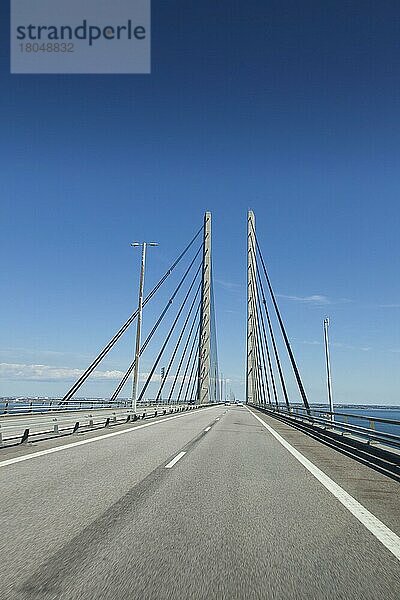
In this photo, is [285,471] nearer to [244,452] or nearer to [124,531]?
[244,452]

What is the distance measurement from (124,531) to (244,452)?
30.9 feet

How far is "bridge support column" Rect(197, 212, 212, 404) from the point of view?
2753 inches

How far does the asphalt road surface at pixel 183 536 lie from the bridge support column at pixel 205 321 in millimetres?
58982

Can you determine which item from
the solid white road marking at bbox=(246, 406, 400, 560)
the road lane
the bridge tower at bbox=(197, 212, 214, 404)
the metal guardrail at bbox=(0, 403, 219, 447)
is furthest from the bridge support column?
the solid white road marking at bbox=(246, 406, 400, 560)

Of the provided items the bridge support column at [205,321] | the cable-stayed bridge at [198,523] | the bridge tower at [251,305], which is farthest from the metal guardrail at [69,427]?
the bridge support column at [205,321]

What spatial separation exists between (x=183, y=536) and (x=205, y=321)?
65.8m

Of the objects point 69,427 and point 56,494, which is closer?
point 56,494

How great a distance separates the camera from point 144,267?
35.5m

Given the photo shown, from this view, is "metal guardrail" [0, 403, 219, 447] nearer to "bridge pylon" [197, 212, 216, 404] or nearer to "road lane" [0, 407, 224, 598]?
"road lane" [0, 407, 224, 598]

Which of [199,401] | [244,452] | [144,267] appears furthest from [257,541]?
[199,401]

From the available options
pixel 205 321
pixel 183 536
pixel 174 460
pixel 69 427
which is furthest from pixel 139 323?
pixel 205 321

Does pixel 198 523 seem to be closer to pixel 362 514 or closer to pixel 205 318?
pixel 362 514

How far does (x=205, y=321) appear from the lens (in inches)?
2820

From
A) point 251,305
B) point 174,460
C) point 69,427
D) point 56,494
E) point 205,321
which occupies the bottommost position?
point 69,427
